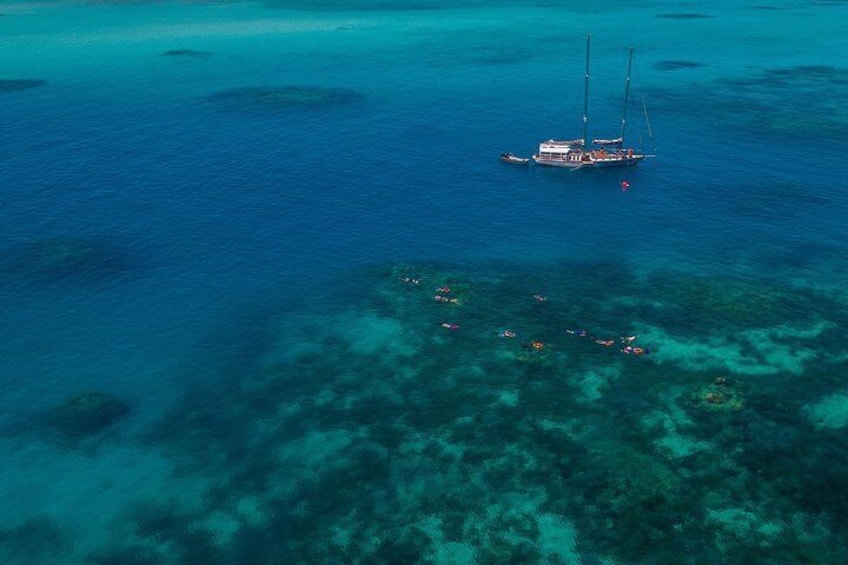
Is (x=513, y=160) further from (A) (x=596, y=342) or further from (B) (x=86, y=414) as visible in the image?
(B) (x=86, y=414)

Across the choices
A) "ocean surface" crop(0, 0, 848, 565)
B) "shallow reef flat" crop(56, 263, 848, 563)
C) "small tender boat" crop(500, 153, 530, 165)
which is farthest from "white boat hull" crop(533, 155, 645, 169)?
"shallow reef flat" crop(56, 263, 848, 563)

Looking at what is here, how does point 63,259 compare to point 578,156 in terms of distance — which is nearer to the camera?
point 63,259

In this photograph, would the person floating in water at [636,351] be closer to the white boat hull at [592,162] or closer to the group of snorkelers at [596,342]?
the group of snorkelers at [596,342]

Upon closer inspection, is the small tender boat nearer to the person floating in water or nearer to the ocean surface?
the ocean surface

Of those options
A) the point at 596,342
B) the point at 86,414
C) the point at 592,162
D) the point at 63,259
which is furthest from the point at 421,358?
the point at 592,162

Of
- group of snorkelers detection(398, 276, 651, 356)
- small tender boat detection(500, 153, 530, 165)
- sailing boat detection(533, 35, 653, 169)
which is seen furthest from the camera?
small tender boat detection(500, 153, 530, 165)

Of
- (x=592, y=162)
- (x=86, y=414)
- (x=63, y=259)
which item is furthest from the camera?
(x=592, y=162)

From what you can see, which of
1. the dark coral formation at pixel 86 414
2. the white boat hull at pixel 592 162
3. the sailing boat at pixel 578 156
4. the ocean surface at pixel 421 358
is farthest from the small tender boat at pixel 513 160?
the dark coral formation at pixel 86 414
